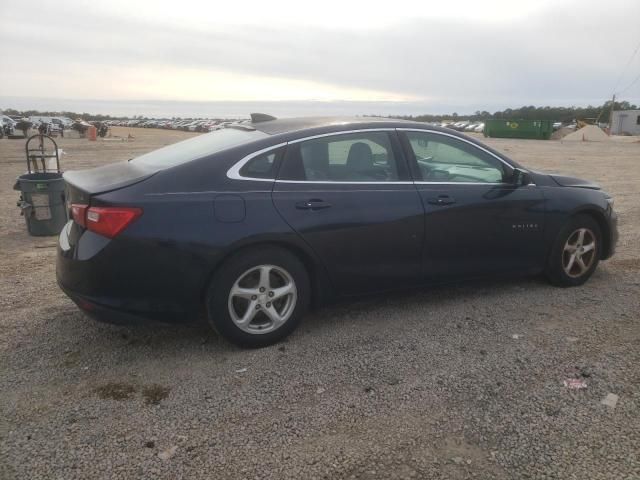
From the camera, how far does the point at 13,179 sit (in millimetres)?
13289

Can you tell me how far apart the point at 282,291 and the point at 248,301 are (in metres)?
0.24

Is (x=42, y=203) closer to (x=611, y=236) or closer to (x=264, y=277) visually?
(x=264, y=277)

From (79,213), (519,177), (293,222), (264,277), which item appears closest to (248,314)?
(264,277)

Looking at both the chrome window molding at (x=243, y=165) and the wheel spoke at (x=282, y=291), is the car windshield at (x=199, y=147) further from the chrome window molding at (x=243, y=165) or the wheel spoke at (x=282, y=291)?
the wheel spoke at (x=282, y=291)

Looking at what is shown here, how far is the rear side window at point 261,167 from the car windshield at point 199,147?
20 centimetres

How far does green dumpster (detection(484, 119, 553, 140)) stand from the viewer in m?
45.2

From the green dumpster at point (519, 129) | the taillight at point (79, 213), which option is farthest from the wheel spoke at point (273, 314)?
the green dumpster at point (519, 129)

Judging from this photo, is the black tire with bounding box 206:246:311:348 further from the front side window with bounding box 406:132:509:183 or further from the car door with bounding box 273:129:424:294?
the front side window with bounding box 406:132:509:183

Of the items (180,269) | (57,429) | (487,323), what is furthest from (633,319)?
(57,429)

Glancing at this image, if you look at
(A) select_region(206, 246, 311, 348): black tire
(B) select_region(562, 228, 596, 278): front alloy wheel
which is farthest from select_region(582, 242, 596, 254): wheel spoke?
(A) select_region(206, 246, 311, 348): black tire

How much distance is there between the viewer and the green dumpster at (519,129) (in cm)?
4519

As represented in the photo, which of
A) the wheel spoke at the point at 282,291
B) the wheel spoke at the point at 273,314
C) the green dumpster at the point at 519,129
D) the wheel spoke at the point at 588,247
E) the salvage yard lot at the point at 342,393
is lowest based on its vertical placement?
the salvage yard lot at the point at 342,393

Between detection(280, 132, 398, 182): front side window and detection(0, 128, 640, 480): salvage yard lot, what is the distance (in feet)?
3.78

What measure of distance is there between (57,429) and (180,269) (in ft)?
3.67
